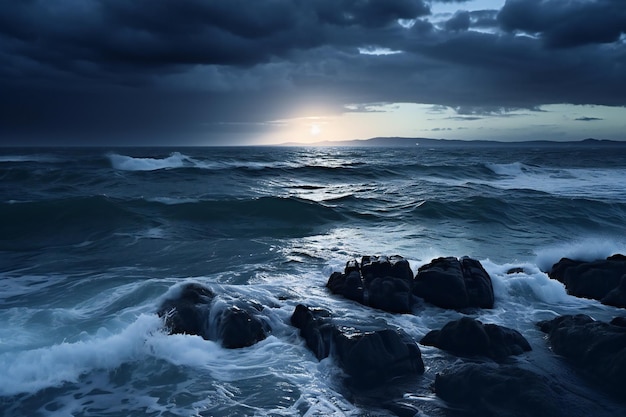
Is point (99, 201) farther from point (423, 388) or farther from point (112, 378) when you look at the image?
point (423, 388)

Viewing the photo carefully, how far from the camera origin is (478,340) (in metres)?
6.67

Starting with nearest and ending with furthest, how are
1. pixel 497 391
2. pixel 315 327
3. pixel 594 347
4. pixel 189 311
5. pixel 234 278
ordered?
pixel 497 391 < pixel 594 347 < pixel 315 327 < pixel 189 311 < pixel 234 278

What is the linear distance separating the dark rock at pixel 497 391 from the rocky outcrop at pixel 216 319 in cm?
323

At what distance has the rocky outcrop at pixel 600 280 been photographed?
9.18 meters

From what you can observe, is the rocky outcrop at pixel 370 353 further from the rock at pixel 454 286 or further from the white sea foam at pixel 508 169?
the white sea foam at pixel 508 169

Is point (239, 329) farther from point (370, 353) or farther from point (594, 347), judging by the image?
point (594, 347)

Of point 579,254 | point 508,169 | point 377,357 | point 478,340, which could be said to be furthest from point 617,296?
point 508,169

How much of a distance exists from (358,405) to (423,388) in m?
0.94

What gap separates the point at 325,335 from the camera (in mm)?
6969

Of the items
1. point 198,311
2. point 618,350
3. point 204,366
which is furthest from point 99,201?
point 618,350

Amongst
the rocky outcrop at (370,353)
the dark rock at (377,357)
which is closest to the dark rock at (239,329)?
the rocky outcrop at (370,353)

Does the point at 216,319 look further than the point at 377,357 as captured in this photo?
Yes

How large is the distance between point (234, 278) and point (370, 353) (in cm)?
571

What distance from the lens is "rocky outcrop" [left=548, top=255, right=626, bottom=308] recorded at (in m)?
9.18
